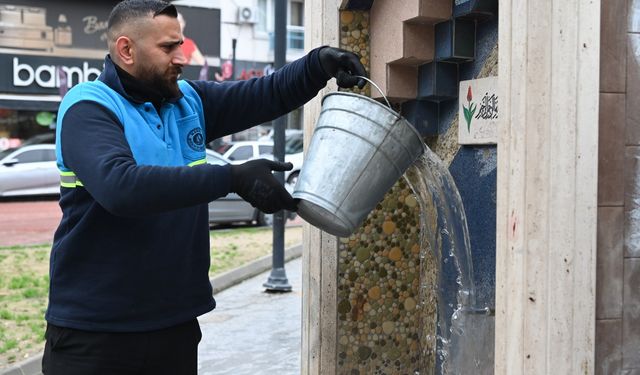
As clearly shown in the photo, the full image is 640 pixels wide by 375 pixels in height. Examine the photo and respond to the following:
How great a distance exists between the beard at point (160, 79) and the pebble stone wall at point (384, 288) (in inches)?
55.7

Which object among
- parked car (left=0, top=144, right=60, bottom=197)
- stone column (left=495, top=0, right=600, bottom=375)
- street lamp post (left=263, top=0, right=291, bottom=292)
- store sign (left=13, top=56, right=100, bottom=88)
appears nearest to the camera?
stone column (left=495, top=0, right=600, bottom=375)

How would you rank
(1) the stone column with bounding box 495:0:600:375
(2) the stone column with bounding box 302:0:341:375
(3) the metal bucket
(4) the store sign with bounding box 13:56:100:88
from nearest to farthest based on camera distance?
(1) the stone column with bounding box 495:0:600:375
(3) the metal bucket
(2) the stone column with bounding box 302:0:341:375
(4) the store sign with bounding box 13:56:100:88

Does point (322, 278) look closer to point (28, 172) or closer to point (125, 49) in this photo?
point (125, 49)

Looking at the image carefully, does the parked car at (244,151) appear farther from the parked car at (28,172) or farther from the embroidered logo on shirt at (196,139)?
the embroidered logo on shirt at (196,139)

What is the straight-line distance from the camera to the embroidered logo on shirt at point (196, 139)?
10.5 ft

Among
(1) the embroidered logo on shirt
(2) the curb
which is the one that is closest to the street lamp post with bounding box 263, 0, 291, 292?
(2) the curb

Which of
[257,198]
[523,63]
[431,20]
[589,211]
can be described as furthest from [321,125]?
[431,20]

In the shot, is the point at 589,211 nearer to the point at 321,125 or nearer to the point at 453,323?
the point at 321,125

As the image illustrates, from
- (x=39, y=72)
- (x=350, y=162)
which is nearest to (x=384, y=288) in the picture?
(x=350, y=162)

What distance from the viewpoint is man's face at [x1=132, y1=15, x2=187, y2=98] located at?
9.98 feet

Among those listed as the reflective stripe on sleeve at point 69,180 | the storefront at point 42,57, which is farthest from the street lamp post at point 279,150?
the storefront at point 42,57

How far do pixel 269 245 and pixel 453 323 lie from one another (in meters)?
9.33

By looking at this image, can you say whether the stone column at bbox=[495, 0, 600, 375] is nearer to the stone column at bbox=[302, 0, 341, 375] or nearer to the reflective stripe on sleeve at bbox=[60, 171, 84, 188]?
the reflective stripe on sleeve at bbox=[60, 171, 84, 188]

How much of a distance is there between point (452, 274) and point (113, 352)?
1.56m
